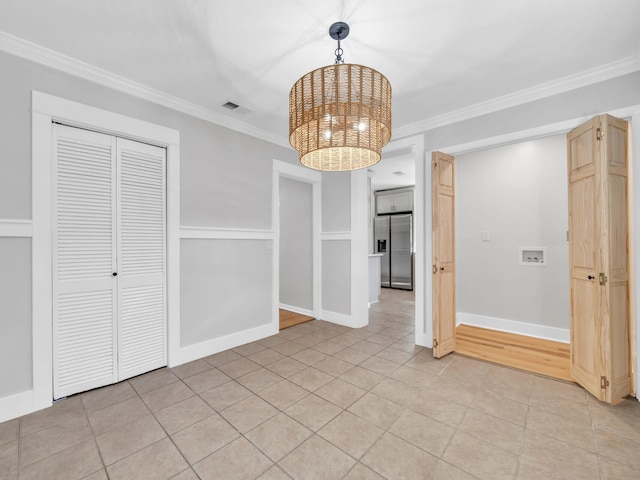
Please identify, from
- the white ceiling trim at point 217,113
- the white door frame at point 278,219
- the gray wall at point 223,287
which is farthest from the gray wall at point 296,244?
the white ceiling trim at point 217,113

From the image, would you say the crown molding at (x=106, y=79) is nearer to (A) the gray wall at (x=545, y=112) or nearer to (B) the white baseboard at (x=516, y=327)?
(A) the gray wall at (x=545, y=112)

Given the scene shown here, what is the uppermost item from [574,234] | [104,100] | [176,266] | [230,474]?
[104,100]

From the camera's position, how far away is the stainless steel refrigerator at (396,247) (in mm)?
7105

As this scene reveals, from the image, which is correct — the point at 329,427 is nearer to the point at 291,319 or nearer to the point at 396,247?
the point at 291,319

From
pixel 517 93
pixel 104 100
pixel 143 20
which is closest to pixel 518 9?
pixel 517 93

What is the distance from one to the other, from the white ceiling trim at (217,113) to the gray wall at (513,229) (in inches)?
46.2

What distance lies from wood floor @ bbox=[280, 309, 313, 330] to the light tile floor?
1315 millimetres

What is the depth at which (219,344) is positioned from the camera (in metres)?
3.20

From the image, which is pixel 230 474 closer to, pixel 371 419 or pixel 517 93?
pixel 371 419

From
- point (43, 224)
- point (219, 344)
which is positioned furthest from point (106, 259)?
point (219, 344)

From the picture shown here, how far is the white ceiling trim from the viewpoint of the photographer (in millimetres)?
2131

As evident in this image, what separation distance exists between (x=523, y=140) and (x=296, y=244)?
334 centimetres

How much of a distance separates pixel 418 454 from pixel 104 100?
11.7ft

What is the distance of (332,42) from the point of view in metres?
2.10
